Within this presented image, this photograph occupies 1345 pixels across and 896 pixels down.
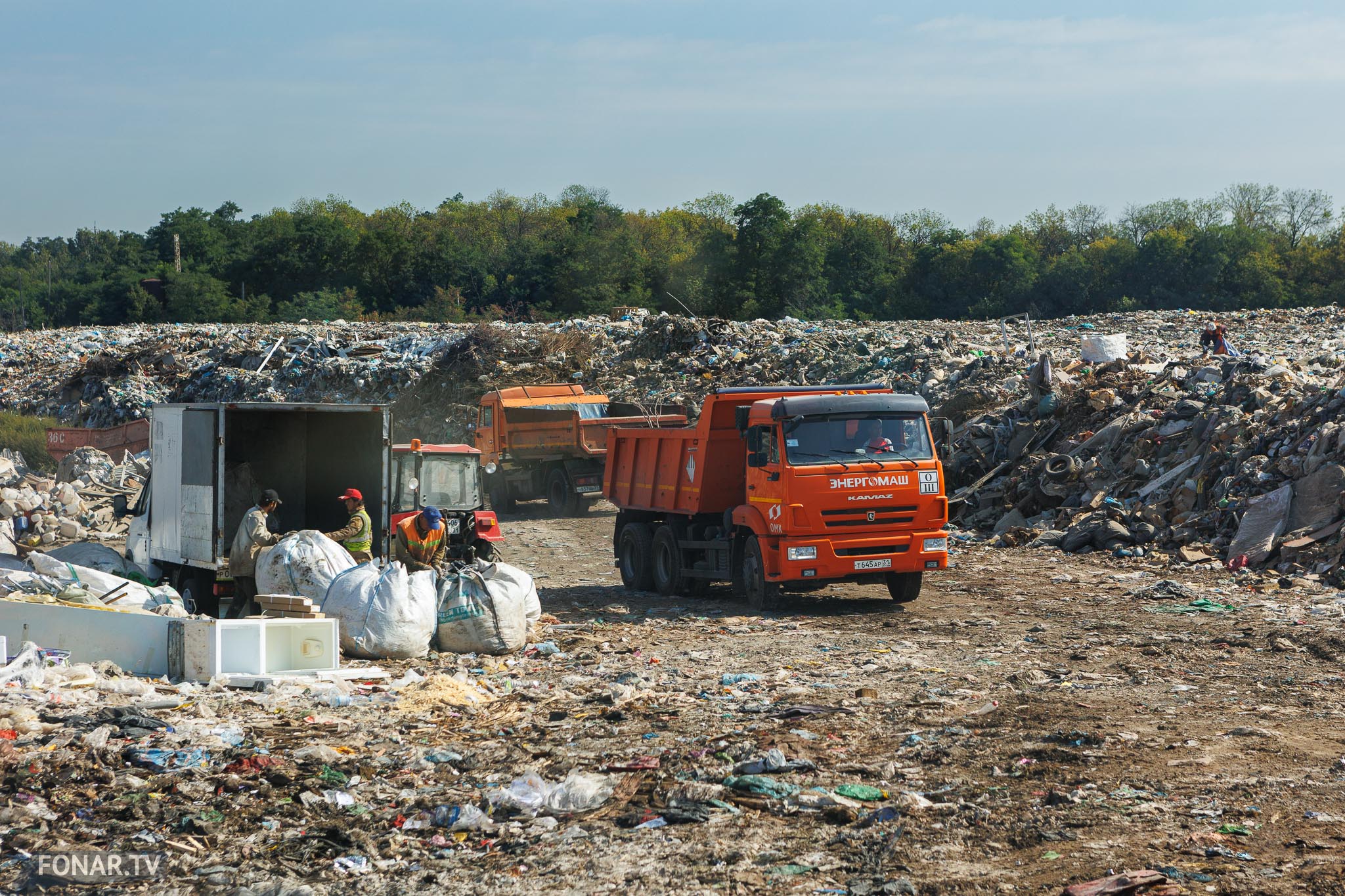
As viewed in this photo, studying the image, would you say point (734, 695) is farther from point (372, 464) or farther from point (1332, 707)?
point (372, 464)

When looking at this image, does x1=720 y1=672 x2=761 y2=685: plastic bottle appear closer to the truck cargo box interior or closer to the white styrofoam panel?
the white styrofoam panel

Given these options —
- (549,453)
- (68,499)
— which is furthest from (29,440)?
(549,453)

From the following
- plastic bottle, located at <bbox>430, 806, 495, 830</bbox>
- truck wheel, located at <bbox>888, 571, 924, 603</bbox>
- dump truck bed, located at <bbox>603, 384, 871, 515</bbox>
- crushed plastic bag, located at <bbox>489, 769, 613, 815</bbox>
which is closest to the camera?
plastic bottle, located at <bbox>430, 806, 495, 830</bbox>

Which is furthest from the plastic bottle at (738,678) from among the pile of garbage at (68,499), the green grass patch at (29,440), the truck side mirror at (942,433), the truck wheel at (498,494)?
the green grass patch at (29,440)

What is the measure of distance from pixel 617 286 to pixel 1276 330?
2963cm

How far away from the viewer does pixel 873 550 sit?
1075cm

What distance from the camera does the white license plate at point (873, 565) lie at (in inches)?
420

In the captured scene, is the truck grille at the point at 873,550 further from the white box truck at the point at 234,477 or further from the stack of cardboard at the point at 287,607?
the stack of cardboard at the point at 287,607

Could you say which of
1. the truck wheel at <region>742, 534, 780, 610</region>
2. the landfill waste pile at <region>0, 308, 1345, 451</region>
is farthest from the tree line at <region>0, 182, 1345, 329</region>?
the truck wheel at <region>742, 534, 780, 610</region>

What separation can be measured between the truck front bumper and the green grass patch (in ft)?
68.6

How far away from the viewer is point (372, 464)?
1188 cm

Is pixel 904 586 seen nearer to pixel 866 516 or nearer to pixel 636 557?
pixel 866 516

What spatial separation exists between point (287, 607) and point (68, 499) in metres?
13.5

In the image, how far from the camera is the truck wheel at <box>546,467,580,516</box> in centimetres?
2041
